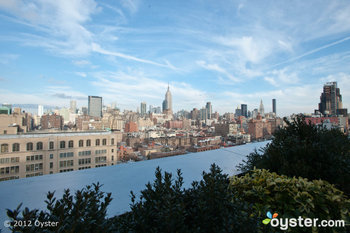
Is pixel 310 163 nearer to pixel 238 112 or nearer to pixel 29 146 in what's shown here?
pixel 29 146

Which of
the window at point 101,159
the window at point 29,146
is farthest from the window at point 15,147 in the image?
the window at point 101,159

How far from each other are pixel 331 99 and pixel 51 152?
3105cm

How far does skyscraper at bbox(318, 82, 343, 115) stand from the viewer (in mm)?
22250

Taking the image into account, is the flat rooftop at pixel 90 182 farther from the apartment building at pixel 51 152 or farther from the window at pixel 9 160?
the window at pixel 9 160

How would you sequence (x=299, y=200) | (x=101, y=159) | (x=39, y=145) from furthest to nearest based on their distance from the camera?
(x=101, y=159) < (x=39, y=145) < (x=299, y=200)

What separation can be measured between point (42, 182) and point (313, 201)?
2108 millimetres

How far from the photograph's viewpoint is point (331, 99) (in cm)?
2261

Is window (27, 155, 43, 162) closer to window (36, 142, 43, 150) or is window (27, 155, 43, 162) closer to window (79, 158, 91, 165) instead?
window (36, 142, 43, 150)

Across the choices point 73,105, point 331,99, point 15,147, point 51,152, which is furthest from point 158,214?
point 73,105

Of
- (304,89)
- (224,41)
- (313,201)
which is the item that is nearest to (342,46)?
(304,89)

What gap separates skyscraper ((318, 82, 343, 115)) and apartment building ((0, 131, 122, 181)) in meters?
26.3

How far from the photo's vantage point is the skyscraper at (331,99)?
22.2 metres

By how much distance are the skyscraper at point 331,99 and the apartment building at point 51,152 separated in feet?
86.4

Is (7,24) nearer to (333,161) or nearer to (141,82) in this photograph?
(141,82)
